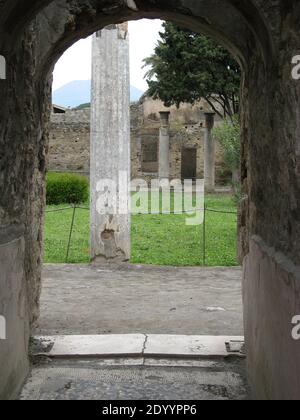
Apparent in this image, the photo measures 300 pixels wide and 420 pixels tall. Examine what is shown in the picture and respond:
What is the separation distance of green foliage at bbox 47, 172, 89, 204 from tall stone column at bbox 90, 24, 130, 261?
881 cm

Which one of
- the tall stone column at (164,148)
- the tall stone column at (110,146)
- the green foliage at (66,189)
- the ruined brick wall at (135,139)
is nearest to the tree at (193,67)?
the green foliage at (66,189)

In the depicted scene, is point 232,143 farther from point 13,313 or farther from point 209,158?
point 13,313

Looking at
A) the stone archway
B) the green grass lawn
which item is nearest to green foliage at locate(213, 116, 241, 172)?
the green grass lawn

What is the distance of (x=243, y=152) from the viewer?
449 cm

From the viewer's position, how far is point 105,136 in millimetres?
9438

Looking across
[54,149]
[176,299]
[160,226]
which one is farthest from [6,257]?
[54,149]

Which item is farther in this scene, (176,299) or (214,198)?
(214,198)

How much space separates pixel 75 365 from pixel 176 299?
263cm

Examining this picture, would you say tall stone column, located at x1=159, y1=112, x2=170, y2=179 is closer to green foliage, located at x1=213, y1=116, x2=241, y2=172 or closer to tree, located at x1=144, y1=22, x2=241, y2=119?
tree, located at x1=144, y1=22, x2=241, y2=119

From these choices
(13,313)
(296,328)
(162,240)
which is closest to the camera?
(296,328)

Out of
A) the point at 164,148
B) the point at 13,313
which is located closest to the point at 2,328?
the point at 13,313

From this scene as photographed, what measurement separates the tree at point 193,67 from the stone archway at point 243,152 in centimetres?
1405

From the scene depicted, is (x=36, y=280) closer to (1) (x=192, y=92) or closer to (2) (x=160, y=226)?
(2) (x=160, y=226)

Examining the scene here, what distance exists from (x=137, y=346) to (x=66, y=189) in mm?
14002
